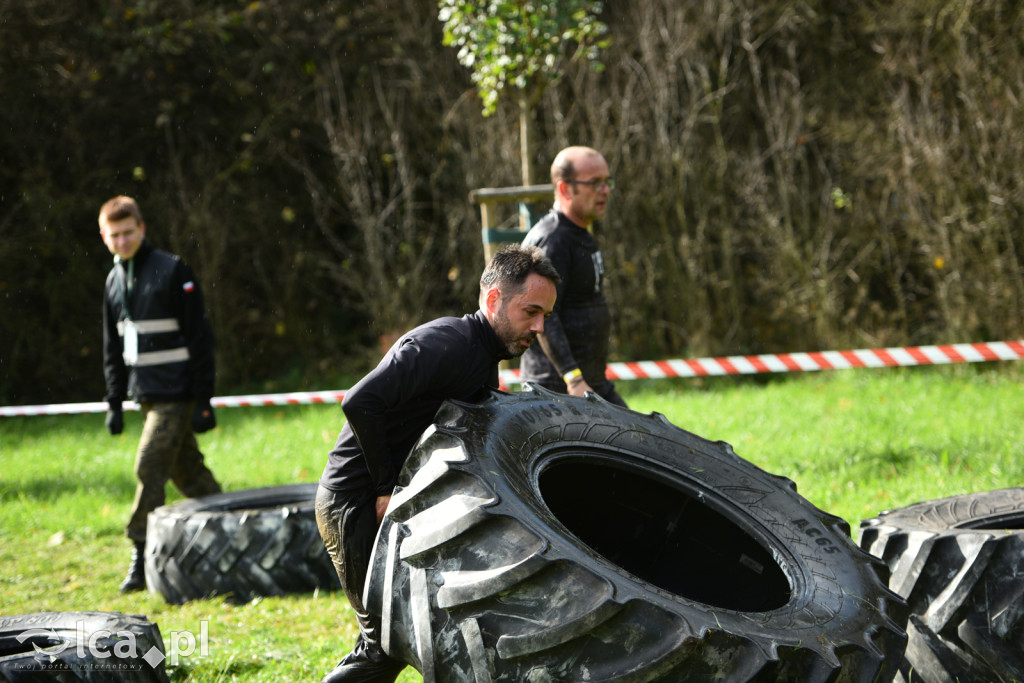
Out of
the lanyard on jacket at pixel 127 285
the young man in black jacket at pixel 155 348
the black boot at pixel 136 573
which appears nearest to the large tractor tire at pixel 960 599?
the young man in black jacket at pixel 155 348

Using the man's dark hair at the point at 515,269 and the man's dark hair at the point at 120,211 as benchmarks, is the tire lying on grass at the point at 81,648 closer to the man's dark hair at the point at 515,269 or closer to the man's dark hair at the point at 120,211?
the man's dark hair at the point at 515,269

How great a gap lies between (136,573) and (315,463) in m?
2.83

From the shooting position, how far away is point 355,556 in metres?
3.22

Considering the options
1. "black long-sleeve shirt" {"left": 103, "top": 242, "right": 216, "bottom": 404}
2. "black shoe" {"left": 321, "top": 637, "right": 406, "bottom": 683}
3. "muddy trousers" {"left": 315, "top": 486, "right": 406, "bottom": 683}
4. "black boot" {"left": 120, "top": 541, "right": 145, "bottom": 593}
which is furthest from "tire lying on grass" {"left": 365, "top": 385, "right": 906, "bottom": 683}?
"black boot" {"left": 120, "top": 541, "right": 145, "bottom": 593}

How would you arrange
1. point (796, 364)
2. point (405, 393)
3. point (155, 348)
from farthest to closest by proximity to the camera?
1. point (796, 364)
2. point (155, 348)
3. point (405, 393)

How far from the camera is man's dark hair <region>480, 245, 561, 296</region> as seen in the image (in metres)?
3.20

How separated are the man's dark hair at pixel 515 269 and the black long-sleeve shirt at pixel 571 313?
5.63ft

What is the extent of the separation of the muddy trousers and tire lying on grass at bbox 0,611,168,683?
0.76 metres

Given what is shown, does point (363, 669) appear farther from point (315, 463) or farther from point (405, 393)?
point (315, 463)

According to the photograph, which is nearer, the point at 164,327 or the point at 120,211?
the point at 120,211

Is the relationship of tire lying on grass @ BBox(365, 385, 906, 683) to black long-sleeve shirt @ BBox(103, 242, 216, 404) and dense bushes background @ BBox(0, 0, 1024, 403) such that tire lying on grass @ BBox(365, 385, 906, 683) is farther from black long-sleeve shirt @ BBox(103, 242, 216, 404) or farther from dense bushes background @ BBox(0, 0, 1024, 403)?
dense bushes background @ BBox(0, 0, 1024, 403)

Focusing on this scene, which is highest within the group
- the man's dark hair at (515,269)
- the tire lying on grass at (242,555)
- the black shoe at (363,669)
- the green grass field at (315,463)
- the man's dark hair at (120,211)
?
the man's dark hair at (120,211)

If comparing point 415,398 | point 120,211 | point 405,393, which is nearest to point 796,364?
point 120,211

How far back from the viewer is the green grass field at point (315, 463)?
4728 mm
